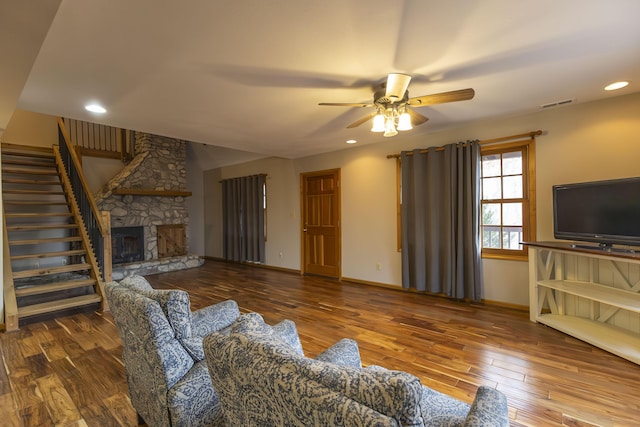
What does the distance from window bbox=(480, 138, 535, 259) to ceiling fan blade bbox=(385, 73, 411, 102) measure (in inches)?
82.7

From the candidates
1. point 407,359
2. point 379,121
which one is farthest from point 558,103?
point 407,359

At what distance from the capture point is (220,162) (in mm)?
7316

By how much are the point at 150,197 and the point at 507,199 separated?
678 cm

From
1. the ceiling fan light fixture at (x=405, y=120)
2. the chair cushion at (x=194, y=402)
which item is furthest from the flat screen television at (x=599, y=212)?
the chair cushion at (x=194, y=402)

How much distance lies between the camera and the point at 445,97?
7.58 ft

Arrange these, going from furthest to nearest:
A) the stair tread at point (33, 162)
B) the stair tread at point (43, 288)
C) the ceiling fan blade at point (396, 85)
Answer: the stair tread at point (33, 162) < the stair tread at point (43, 288) < the ceiling fan blade at point (396, 85)

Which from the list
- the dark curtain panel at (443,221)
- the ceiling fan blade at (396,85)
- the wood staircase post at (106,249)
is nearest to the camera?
the ceiling fan blade at (396,85)

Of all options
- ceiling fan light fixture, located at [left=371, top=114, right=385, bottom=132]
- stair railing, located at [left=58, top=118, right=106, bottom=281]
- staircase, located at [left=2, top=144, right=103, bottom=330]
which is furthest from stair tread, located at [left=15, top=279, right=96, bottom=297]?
ceiling fan light fixture, located at [left=371, top=114, right=385, bottom=132]

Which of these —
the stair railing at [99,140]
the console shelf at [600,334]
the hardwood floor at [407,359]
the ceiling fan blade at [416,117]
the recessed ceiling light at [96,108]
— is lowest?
the hardwood floor at [407,359]

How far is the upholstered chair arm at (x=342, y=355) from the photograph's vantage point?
1249mm

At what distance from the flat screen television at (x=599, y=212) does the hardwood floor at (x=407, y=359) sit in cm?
101

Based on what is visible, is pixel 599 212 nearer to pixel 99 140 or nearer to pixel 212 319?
pixel 212 319

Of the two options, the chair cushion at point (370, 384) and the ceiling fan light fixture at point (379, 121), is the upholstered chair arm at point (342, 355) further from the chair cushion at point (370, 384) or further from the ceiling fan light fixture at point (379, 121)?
the ceiling fan light fixture at point (379, 121)

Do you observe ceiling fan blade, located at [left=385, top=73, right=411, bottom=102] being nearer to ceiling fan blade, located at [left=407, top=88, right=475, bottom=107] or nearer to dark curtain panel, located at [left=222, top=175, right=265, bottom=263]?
ceiling fan blade, located at [left=407, top=88, right=475, bottom=107]
